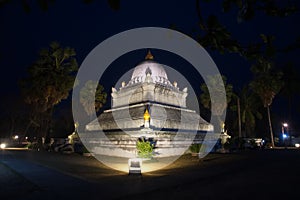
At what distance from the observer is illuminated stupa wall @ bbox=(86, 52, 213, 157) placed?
24891mm

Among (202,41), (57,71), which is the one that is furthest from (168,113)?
(202,41)

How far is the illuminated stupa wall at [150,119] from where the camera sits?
81.7ft

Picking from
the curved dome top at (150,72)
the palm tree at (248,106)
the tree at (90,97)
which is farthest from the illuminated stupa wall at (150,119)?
the palm tree at (248,106)

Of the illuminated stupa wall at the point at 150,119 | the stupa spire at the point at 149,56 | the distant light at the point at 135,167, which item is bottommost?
the distant light at the point at 135,167

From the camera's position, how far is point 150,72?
39625 millimetres

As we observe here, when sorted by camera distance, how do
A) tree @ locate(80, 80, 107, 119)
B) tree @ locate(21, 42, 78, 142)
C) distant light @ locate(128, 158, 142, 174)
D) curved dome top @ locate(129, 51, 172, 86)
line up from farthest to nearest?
tree @ locate(80, 80, 107, 119), curved dome top @ locate(129, 51, 172, 86), tree @ locate(21, 42, 78, 142), distant light @ locate(128, 158, 142, 174)

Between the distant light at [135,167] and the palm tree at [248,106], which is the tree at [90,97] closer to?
the palm tree at [248,106]

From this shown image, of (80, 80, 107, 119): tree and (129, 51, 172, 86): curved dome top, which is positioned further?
(80, 80, 107, 119): tree

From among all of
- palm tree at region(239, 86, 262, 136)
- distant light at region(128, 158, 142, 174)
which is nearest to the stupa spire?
palm tree at region(239, 86, 262, 136)

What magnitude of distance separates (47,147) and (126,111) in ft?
36.4

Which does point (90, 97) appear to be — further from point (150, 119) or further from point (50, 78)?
point (150, 119)

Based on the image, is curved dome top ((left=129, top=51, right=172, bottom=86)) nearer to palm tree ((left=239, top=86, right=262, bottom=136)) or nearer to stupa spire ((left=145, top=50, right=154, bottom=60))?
stupa spire ((left=145, top=50, right=154, bottom=60))

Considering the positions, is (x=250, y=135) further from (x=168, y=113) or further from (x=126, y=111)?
(x=126, y=111)

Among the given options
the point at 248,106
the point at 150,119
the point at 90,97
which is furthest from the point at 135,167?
the point at 248,106
